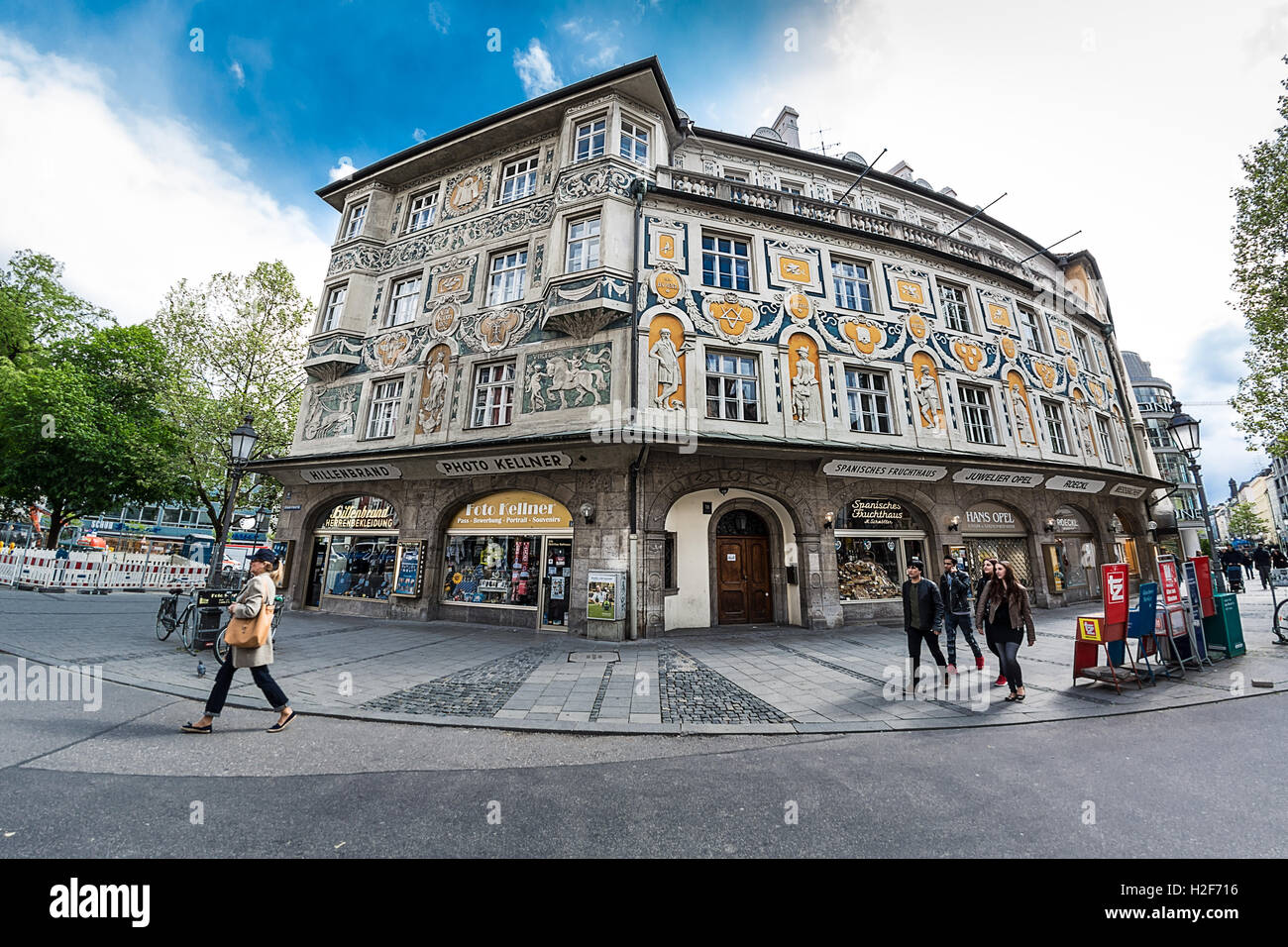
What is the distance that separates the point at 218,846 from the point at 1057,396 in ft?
76.1

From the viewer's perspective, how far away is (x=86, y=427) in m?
18.1

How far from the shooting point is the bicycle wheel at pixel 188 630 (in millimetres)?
8184

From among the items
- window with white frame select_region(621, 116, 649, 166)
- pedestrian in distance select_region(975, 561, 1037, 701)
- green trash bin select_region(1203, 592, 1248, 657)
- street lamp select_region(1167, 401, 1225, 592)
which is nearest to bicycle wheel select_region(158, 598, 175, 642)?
pedestrian in distance select_region(975, 561, 1037, 701)

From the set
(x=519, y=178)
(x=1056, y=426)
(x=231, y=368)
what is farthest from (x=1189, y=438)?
→ (x=231, y=368)

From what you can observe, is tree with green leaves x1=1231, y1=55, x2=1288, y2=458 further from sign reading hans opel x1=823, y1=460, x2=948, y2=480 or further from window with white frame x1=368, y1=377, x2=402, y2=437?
window with white frame x1=368, y1=377, x2=402, y2=437

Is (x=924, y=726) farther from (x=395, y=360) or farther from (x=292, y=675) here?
(x=395, y=360)

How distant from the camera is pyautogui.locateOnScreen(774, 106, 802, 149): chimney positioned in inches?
787

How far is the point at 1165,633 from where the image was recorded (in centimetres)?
727

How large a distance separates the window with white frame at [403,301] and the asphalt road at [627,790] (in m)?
13.2

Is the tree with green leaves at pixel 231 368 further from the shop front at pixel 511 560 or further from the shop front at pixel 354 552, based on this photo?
the shop front at pixel 511 560

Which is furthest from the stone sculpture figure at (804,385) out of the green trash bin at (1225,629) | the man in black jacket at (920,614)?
the green trash bin at (1225,629)

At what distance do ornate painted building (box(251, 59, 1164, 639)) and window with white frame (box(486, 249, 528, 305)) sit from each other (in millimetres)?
127

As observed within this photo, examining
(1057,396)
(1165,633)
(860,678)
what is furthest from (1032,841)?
(1057,396)

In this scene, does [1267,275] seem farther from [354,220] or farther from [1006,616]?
[354,220]
